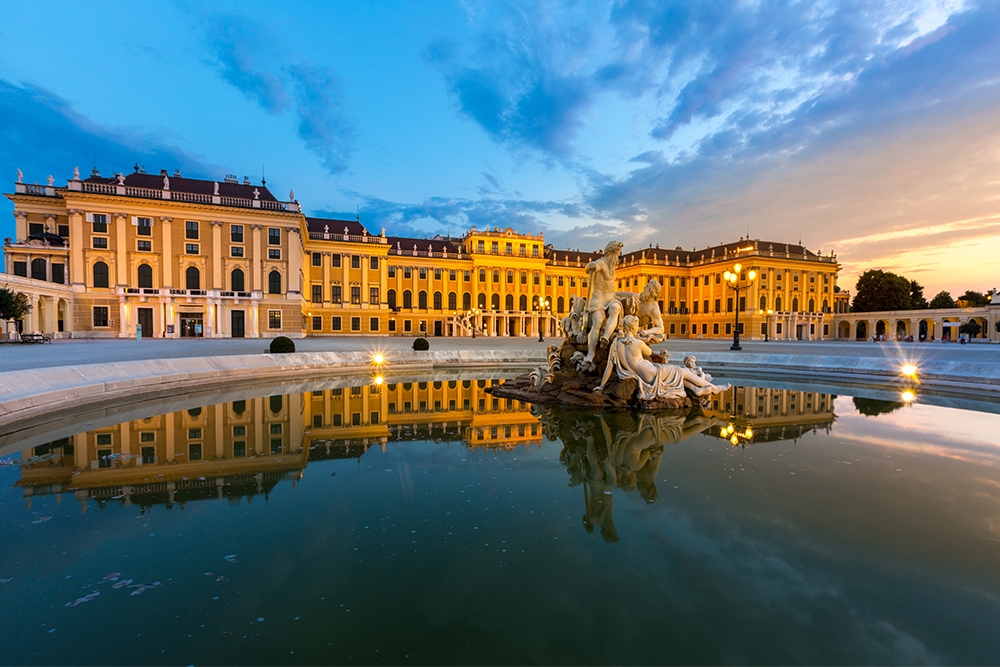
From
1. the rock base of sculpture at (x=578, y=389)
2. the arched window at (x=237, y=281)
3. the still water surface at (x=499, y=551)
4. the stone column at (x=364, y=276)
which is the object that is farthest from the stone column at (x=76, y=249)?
the rock base of sculpture at (x=578, y=389)

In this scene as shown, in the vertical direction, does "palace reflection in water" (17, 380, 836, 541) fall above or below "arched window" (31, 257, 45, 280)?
below

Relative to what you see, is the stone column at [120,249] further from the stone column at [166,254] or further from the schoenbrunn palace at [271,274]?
the stone column at [166,254]

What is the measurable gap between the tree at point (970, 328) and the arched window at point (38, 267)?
8965 cm

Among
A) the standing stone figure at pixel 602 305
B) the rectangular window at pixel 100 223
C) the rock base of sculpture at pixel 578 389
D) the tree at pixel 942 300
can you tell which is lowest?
the rock base of sculpture at pixel 578 389

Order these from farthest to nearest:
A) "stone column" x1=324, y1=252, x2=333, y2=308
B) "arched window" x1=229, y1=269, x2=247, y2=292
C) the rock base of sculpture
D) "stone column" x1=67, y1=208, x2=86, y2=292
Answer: "stone column" x1=324, y1=252, x2=333, y2=308 < "arched window" x1=229, y1=269, x2=247, y2=292 < "stone column" x1=67, y1=208, x2=86, y2=292 < the rock base of sculpture

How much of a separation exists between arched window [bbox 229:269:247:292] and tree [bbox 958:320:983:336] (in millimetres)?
73952

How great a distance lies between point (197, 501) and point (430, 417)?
14.6 ft

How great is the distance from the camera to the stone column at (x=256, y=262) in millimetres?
40062

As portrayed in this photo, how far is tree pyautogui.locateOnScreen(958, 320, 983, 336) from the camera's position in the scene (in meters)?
46.0

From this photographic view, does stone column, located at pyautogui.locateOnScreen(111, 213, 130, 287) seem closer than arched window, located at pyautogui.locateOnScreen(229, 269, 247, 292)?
Yes

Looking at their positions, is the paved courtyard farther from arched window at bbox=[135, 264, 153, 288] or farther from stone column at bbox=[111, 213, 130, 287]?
arched window at bbox=[135, 264, 153, 288]

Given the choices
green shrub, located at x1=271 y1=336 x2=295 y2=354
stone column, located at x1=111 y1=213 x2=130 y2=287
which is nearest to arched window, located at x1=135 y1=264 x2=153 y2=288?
stone column, located at x1=111 y1=213 x2=130 y2=287

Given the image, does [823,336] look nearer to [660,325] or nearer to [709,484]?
[660,325]

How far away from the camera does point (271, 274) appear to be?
40906 millimetres
